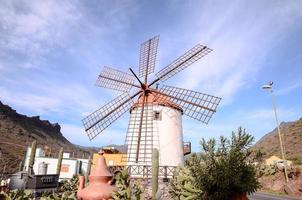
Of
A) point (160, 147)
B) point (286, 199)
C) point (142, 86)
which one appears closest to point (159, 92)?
point (142, 86)

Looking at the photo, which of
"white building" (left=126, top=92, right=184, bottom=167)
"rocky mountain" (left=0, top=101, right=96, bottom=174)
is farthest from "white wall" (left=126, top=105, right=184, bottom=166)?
"rocky mountain" (left=0, top=101, right=96, bottom=174)

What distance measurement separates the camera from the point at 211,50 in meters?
21.6

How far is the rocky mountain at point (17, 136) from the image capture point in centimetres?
5691

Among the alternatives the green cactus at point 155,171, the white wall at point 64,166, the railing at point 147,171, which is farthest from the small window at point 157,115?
the white wall at point 64,166

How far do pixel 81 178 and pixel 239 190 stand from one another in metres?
2.99

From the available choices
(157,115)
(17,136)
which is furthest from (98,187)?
(17,136)

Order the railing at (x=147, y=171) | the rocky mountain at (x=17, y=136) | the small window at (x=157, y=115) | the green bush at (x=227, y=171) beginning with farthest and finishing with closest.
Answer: the rocky mountain at (x=17, y=136)
the small window at (x=157, y=115)
the railing at (x=147, y=171)
the green bush at (x=227, y=171)

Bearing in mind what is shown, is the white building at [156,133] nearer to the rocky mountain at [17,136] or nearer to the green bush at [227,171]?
the green bush at [227,171]

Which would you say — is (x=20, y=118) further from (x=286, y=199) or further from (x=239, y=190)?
(x=239, y=190)

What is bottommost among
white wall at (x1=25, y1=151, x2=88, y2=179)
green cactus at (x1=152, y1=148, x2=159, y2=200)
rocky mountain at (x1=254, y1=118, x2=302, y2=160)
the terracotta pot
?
the terracotta pot

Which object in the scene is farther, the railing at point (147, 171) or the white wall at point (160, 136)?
the white wall at point (160, 136)

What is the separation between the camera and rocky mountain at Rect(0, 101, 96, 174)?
56.9 metres

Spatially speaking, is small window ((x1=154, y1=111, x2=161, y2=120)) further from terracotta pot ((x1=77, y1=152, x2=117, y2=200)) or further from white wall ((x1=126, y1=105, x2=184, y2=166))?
terracotta pot ((x1=77, y1=152, x2=117, y2=200))

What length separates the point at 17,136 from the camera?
7775 cm
